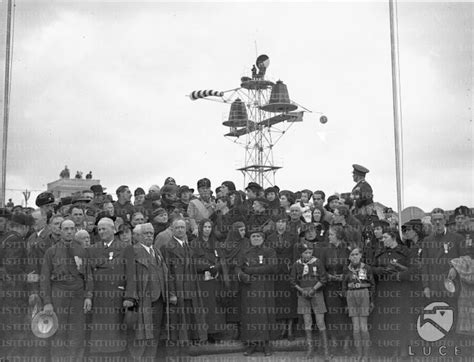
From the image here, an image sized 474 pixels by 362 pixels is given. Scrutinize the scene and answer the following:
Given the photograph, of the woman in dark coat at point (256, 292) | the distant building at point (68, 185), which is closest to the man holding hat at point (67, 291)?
the woman in dark coat at point (256, 292)

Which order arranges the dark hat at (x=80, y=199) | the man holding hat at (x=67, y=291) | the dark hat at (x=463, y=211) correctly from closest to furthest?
the man holding hat at (x=67, y=291), the dark hat at (x=463, y=211), the dark hat at (x=80, y=199)

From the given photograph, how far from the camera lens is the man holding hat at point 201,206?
10.2 meters

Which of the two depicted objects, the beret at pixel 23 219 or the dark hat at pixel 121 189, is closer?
the beret at pixel 23 219

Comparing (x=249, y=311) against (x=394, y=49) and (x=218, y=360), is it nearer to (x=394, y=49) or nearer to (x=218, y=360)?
(x=218, y=360)

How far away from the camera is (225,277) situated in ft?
30.9

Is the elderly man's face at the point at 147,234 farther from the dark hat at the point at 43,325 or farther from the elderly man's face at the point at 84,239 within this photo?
the dark hat at the point at 43,325

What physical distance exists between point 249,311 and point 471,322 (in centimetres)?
301

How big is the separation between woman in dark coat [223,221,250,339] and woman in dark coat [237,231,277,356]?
111mm

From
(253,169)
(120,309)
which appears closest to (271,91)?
(253,169)

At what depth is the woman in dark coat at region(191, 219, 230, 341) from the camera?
9188 millimetres

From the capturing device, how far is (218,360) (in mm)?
9016

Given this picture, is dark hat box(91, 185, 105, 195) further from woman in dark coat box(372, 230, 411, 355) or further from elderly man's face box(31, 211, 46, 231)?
woman in dark coat box(372, 230, 411, 355)

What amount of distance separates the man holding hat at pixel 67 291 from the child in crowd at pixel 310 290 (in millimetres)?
2944

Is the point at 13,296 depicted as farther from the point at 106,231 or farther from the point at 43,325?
the point at 106,231
